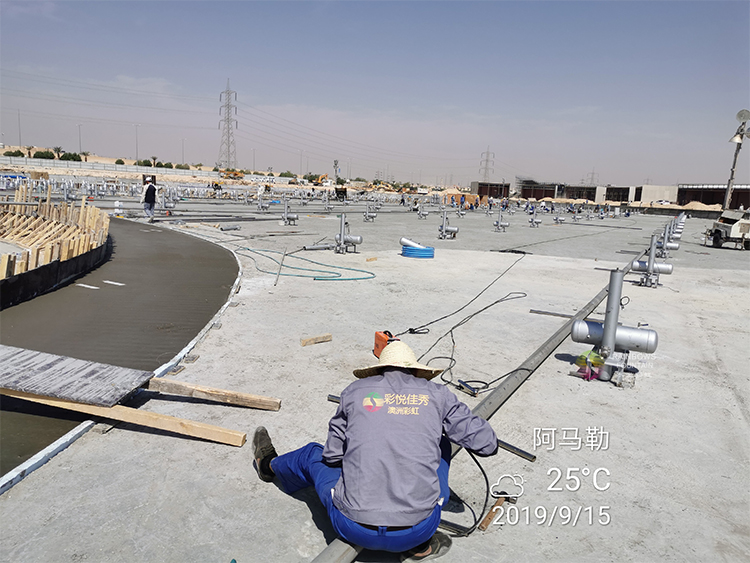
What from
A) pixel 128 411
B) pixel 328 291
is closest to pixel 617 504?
pixel 128 411

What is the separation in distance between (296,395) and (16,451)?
8.24 ft

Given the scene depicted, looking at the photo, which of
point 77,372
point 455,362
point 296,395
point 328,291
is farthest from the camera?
point 328,291

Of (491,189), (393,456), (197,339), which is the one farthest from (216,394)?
(491,189)

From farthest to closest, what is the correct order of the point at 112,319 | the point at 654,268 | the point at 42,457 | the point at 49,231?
the point at 49,231, the point at 654,268, the point at 112,319, the point at 42,457

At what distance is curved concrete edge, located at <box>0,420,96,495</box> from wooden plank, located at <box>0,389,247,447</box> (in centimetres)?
17

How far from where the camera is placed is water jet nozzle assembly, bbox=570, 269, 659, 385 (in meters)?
6.02

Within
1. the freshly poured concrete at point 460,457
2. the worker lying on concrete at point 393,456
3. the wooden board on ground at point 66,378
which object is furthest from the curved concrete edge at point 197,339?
the worker lying on concrete at point 393,456

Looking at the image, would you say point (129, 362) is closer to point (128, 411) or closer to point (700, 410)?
point (128, 411)

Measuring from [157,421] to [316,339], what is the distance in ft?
9.88

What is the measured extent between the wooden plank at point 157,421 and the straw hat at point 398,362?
5.47ft

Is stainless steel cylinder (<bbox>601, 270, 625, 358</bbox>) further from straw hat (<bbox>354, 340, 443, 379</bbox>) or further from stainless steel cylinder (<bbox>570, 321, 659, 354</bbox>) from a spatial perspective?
straw hat (<bbox>354, 340, 443, 379</bbox>)

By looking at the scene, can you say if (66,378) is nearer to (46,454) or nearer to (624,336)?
(46,454)

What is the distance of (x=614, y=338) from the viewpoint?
6.09 m

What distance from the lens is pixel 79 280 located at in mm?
11219
